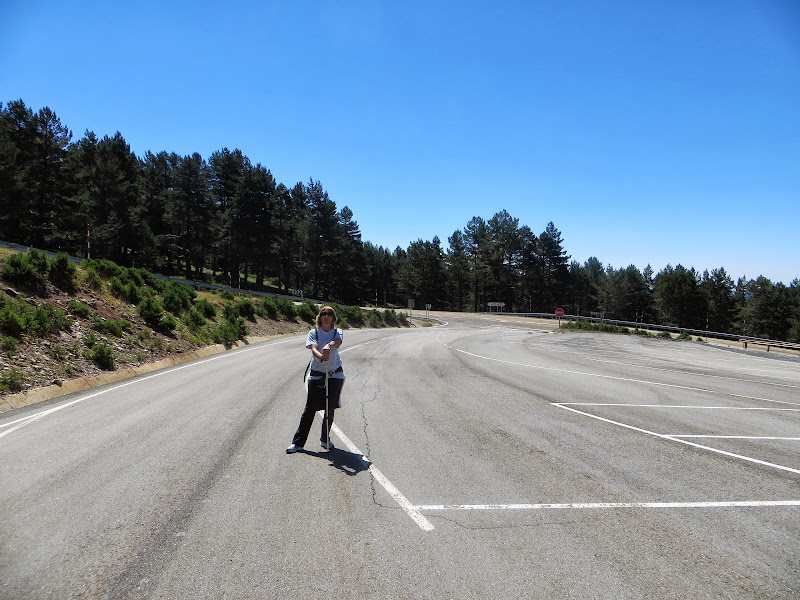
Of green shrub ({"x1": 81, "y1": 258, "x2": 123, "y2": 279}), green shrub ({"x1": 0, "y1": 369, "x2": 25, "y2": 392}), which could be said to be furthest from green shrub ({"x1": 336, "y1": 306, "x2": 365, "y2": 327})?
green shrub ({"x1": 0, "y1": 369, "x2": 25, "y2": 392})

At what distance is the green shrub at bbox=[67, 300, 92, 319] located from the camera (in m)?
13.3

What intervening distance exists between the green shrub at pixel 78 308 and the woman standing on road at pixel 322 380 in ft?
36.7

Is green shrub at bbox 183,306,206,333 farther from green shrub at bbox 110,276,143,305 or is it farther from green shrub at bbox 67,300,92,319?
green shrub at bbox 67,300,92,319

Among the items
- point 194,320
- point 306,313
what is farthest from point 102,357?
point 306,313

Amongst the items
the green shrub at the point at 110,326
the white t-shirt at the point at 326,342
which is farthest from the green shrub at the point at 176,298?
the white t-shirt at the point at 326,342

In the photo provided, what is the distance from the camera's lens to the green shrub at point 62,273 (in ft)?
47.0

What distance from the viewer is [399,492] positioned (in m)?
4.64

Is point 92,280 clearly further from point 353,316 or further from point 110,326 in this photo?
point 353,316

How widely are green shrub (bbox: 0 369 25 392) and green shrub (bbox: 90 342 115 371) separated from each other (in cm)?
241

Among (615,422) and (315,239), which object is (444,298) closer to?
(315,239)

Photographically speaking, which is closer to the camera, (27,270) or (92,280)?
(27,270)

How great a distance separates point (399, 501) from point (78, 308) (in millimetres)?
13431

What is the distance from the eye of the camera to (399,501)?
4.43 metres

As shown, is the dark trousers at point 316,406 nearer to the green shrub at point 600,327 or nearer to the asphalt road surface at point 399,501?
the asphalt road surface at point 399,501
